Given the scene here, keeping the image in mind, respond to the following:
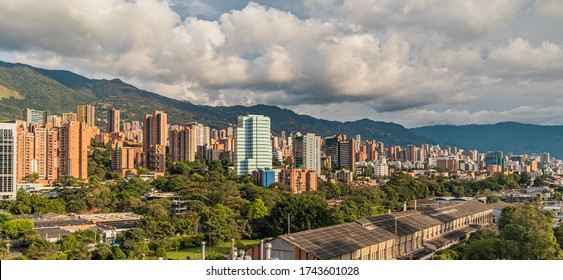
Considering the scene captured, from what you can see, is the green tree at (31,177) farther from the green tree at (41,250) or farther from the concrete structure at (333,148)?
the concrete structure at (333,148)

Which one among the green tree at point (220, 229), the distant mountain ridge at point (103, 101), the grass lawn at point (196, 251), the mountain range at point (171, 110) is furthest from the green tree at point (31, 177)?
the mountain range at point (171, 110)

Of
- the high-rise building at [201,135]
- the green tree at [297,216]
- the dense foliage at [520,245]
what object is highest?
the high-rise building at [201,135]

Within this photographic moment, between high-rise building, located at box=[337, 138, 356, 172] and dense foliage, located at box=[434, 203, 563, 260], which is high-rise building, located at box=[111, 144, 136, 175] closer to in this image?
high-rise building, located at box=[337, 138, 356, 172]

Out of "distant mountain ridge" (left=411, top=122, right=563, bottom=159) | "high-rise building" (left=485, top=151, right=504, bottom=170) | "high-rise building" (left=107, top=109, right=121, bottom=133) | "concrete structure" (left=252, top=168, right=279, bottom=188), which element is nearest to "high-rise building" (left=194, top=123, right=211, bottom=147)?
"high-rise building" (left=107, top=109, right=121, bottom=133)

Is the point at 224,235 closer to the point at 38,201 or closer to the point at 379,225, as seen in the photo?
the point at 379,225

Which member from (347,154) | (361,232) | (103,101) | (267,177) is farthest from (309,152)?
(103,101)

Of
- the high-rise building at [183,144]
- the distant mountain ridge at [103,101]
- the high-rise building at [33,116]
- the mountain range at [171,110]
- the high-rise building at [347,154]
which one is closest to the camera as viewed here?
the high-rise building at [183,144]

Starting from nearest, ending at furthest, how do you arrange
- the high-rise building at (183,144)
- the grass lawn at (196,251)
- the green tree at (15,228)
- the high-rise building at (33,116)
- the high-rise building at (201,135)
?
the grass lawn at (196,251)
the green tree at (15,228)
the high-rise building at (183,144)
the high-rise building at (201,135)
the high-rise building at (33,116)
